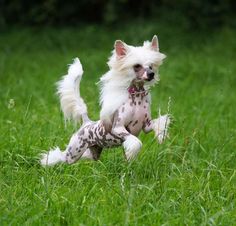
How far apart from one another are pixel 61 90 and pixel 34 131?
3.30ft

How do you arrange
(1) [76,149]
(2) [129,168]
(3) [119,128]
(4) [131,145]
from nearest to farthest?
(4) [131,145], (3) [119,128], (2) [129,168], (1) [76,149]

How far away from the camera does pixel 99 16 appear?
1434 centimetres

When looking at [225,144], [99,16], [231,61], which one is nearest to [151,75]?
[225,144]

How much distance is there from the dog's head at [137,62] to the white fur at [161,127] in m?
0.24

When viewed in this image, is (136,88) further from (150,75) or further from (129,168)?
(129,168)

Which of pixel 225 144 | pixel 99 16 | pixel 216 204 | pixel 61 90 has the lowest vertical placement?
pixel 99 16

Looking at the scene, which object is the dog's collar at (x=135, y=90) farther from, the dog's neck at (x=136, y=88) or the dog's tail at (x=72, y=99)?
the dog's tail at (x=72, y=99)

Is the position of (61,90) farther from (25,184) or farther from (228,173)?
(228,173)

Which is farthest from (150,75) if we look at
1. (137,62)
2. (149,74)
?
(137,62)

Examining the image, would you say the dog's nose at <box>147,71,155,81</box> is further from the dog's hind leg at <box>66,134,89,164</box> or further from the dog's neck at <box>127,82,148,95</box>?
the dog's hind leg at <box>66,134,89,164</box>

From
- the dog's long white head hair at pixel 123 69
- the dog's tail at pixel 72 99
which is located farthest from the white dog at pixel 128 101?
the dog's tail at pixel 72 99

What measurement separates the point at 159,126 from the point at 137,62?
1.35 ft

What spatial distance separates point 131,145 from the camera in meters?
4.35

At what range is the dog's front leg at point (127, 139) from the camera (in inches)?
171
